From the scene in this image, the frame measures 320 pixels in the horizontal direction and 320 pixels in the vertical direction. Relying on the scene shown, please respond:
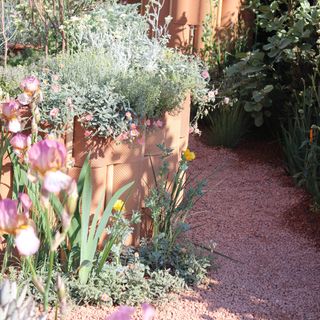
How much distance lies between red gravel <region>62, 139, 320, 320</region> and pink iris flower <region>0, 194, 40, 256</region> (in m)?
1.66

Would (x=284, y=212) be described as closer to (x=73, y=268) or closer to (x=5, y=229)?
(x=73, y=268)

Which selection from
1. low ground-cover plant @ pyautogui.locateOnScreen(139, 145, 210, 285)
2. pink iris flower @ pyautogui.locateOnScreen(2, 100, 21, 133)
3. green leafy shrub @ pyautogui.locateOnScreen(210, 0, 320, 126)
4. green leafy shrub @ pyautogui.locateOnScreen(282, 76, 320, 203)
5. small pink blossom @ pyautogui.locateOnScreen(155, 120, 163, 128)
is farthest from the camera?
green leafy shrub @ pyautogui.locateOnScreen(210, 0, 320, 126)

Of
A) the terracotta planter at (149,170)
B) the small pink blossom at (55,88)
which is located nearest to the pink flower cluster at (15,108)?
the small pink blossom at (55,88)

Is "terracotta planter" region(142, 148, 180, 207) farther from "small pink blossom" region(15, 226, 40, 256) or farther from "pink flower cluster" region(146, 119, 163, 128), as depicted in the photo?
"small pink blossom" region(15, 226, 40, 256)

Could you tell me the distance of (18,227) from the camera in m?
1.37

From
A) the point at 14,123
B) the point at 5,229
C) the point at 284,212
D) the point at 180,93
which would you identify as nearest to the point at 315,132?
Result: the point at 284,212

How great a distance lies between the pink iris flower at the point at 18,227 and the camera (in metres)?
1.34

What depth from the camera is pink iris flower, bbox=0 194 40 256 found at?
1341 millimetres

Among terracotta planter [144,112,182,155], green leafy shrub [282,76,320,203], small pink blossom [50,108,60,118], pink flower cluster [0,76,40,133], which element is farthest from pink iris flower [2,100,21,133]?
green leafy shrub [282,76,320,203]

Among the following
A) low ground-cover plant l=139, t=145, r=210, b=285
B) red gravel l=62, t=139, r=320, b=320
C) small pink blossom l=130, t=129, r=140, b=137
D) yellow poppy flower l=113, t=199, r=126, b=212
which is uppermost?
small pink blossom l=130, t=129, r=140, b=137

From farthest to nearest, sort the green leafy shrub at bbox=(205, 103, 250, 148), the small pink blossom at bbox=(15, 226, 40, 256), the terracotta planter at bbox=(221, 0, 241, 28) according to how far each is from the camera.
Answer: the terracotta planter at bbox=(221, 0, 241, 28) < the green leafy shrub at bbox=(205, 103, 250, 148) < the small pink blossom at bbox=(15, 226, 40, 256)

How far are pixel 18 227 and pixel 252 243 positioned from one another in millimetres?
2940

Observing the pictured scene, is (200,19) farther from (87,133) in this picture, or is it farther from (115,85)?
(87,133)

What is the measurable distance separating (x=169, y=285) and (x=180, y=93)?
3.74 feet
